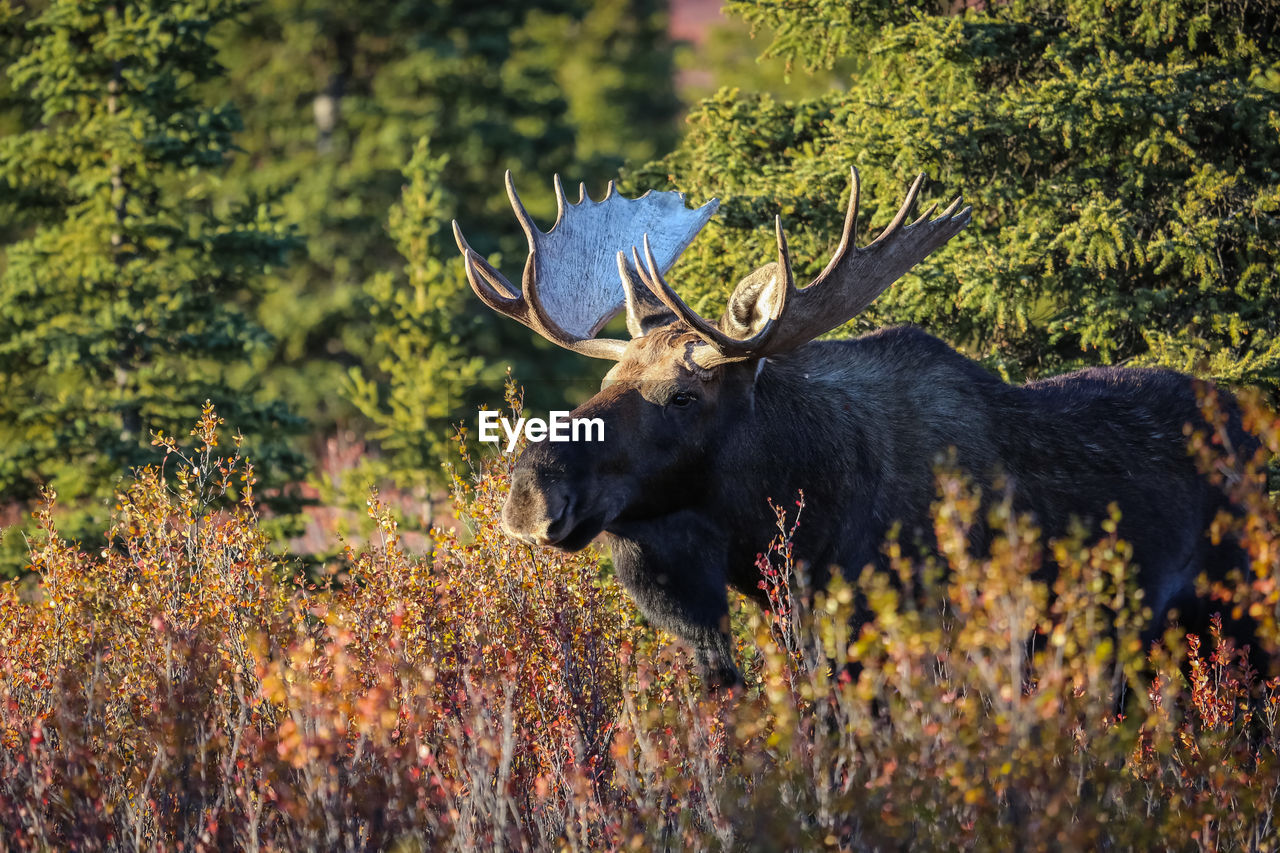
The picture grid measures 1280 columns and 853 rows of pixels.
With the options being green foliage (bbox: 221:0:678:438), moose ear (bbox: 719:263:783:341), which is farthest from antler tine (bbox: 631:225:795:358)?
green foliage (bbox: 221:0:678:438)

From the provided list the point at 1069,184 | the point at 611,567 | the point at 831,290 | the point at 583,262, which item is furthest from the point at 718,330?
the point at 1069,184

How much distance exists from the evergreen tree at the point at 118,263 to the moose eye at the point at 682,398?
15.4ft

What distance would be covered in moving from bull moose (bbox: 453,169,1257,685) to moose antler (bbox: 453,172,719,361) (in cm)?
3

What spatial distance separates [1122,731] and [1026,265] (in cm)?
427

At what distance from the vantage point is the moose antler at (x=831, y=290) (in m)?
5.11

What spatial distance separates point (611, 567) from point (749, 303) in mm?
2677

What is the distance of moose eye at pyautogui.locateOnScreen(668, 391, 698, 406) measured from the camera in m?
5.23

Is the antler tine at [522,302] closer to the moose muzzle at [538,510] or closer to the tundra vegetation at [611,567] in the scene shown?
the tundra vegetation at [611,567]

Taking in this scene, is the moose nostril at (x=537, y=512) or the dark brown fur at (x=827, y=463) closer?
the moose nostril at (x=537, y=512)

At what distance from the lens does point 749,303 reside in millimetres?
5477

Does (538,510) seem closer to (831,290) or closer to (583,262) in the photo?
(831,290)

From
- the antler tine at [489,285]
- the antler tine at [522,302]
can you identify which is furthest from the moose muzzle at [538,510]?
the antler tine at [489,285]

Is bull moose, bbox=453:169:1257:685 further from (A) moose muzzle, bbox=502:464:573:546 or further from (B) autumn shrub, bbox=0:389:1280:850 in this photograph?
(B) autumn shrub, bbox=0:389:1280:850

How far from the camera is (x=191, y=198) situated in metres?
10.1
